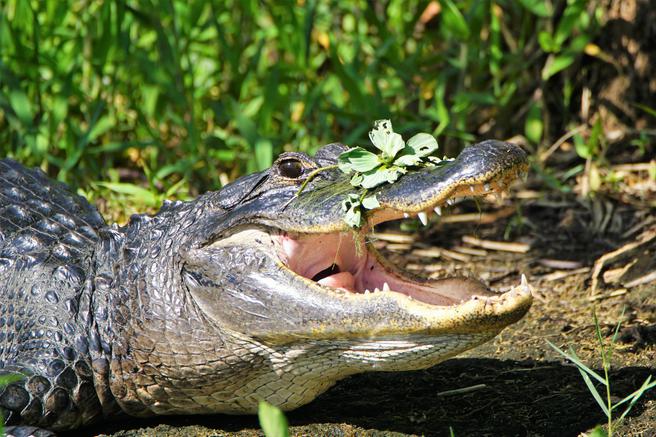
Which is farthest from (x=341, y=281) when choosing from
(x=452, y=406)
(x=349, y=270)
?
(x=452, y=406)

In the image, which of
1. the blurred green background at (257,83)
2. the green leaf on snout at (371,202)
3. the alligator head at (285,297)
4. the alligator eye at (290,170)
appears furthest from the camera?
the blurred green background at (257,83)

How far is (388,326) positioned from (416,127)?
106 inches

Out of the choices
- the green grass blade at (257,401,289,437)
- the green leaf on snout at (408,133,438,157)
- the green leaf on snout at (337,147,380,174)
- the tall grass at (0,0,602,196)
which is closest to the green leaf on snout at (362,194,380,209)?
the green leaf on snout at (337,147,380,174)

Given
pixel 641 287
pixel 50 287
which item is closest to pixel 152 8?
pixel 50 287

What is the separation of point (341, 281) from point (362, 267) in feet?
0.36

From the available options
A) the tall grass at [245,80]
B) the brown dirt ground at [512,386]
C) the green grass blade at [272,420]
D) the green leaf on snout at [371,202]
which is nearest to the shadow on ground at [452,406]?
the brown dirt ground at [512,386]

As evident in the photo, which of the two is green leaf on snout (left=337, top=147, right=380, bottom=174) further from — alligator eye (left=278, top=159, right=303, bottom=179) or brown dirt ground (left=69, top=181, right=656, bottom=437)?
brown dirt ground (left=69, top=181, right=656, bottom=437)

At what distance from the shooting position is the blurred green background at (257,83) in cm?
541

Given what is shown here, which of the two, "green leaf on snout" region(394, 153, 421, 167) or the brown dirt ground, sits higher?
"green leaf on snout" region(394, 153, 421, 167)

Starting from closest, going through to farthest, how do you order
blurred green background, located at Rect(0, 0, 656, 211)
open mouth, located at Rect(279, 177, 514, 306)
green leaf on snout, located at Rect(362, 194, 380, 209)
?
green leaf on snout, located at Rect(362, 194, 380, 209) → open mouth, located at Rect(279, 177, 514, 306) → blurred green background, located at Rect(0, 0, 656, 211)

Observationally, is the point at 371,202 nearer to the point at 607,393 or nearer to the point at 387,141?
the point at 387,141

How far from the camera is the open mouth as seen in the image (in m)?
3.19

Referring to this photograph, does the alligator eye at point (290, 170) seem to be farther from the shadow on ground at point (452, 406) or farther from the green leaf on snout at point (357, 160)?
the shadow on ground at point (452, 406)

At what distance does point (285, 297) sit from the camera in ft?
10.4
